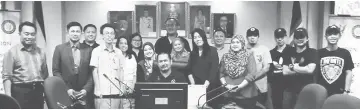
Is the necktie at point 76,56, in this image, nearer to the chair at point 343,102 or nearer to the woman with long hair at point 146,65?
the woman with long hair at point 146,65

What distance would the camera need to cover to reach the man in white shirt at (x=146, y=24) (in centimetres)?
517

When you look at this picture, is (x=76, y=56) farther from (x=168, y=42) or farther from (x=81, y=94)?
(x=168, y=42)

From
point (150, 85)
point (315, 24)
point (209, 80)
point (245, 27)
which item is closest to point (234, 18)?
point (245, 27)

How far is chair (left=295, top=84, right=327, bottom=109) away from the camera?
8.16ft

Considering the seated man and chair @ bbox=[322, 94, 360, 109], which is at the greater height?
the seated man

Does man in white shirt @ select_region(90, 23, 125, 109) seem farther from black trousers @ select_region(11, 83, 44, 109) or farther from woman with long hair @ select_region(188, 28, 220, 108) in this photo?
woman with long hair @ select_region(188, 28, 220, 108)

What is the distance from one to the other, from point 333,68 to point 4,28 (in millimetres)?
3680

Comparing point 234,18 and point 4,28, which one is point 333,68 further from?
point 4,28

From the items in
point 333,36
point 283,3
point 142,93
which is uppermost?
point 283,3

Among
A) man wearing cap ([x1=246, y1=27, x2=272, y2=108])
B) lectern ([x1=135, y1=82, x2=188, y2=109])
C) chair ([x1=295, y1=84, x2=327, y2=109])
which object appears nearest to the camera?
lectern ([x1=135, y1=82, x2=188, y2=109])

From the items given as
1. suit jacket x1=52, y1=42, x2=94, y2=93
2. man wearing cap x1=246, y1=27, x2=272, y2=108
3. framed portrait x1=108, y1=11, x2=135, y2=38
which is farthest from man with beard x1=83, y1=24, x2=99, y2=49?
man wearing cap x1=246, y1=27, x2=272, y2=108

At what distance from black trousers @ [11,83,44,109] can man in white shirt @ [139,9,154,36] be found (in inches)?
80.9

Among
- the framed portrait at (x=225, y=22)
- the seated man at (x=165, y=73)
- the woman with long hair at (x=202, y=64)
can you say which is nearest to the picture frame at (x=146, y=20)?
the framed portrait at (x=225, y=22)

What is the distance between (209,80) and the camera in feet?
11.8
